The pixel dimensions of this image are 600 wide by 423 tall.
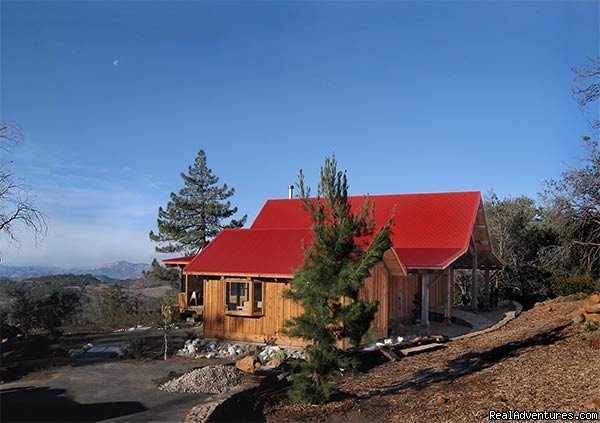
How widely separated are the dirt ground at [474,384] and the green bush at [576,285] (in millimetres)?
7294

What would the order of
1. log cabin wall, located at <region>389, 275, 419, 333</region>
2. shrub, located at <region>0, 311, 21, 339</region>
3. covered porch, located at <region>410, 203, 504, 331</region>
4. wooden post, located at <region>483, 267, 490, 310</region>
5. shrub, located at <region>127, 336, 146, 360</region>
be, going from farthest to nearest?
wooden post, located at <region>483, 267, 490, 310</region>
log cabin wall, located at <region>389, 275, 419, 333</region>
covered porch, located at <region>410, 203, 504, 331</region>
shrub, located at <region>0, 311, 21, 339</region>
shrub, located at <region>127, 336, 146, 360</region>

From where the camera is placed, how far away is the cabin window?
1792 centimetres

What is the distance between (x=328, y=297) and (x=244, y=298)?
31.0ft

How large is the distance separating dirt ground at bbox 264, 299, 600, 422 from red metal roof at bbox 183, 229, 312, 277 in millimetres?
5506

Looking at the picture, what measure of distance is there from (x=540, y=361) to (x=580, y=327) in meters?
3.21

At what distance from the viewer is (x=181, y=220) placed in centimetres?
3141

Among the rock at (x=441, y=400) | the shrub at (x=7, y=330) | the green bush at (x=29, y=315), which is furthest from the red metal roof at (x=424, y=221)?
the shrub at (x=7, y=330)

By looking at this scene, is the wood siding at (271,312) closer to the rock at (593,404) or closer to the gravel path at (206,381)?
the gravel path at (206,381)

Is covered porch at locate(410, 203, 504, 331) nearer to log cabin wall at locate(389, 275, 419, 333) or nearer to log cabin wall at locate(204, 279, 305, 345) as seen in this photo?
log cabin wall at locate(389, 275, 419, 333)

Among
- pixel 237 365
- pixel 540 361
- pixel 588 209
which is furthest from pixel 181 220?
pixel 540 361

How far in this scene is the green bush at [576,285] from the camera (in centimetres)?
2045

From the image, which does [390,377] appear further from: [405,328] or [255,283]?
[405,328]

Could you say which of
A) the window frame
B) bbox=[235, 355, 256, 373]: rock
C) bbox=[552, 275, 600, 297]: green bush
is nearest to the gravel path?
bbox=[235, 355, 256, 373]: rock

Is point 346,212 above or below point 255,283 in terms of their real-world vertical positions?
above
